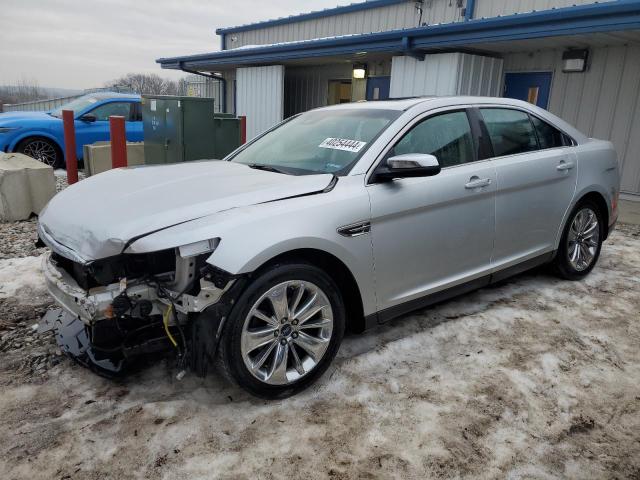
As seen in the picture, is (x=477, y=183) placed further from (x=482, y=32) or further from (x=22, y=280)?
(x=482, y=32)

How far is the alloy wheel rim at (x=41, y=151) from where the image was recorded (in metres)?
9.70

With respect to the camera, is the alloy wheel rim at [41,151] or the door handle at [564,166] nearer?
the door handle at [564,166]

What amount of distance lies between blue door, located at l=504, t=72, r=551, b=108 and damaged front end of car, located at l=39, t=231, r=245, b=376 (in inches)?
327

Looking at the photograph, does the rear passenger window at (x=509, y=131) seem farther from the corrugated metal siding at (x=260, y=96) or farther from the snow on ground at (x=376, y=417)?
the corrugated metal siding at (x=260, y=96)

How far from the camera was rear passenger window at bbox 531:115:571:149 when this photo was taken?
13.9 ft

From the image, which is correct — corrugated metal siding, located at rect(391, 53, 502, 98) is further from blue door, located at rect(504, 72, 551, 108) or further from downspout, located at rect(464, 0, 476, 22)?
downspout, located at rect(464, 0, 476, 22)

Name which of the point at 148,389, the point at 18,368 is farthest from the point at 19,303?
the point at 148,389

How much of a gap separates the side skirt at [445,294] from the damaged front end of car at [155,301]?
1.02m

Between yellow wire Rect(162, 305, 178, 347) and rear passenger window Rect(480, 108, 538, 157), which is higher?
rear passenger window Rect(480, 108, 538, 157)

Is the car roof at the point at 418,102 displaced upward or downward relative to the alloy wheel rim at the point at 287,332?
upward

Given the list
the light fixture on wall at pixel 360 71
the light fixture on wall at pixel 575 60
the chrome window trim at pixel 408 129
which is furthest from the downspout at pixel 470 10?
the chrome window trim at pixel 408 129

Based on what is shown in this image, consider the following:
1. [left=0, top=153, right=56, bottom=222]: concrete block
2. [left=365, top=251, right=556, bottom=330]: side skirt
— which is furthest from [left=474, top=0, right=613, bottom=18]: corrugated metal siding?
[left=0, top=153, right=56, bottom=222]: concrete block

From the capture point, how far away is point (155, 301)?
2.54 meters

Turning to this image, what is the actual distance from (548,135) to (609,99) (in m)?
5.00
